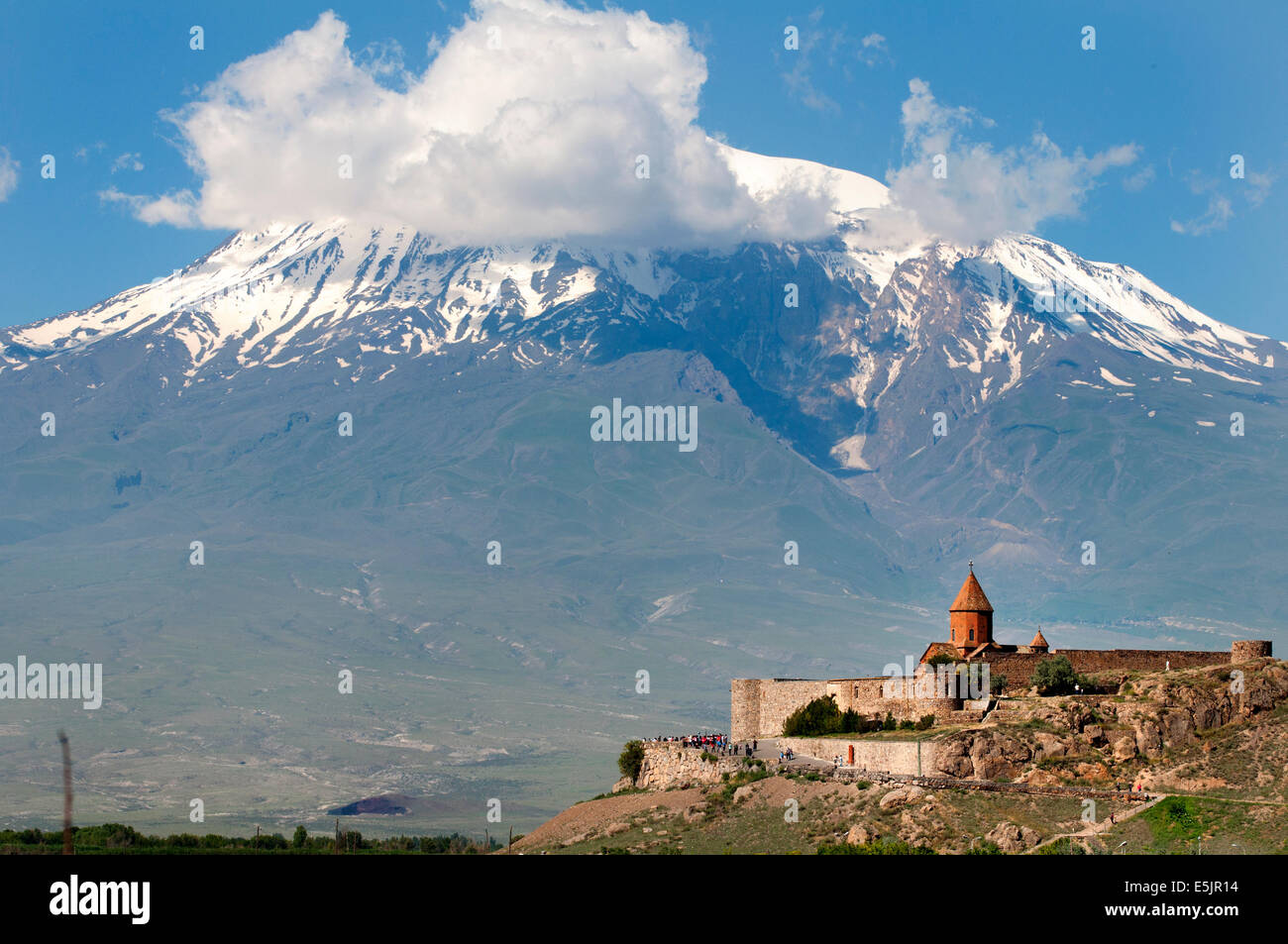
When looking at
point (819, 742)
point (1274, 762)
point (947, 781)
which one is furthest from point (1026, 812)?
point (819, 742)

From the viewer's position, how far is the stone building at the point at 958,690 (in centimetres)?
5788

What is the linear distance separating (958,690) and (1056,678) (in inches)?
128

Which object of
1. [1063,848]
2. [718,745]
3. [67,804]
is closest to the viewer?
[67,804]

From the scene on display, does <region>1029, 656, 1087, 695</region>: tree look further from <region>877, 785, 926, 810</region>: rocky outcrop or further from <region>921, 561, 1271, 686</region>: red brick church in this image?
<region>877, 785, 926, 810</region>: rocky outcrop

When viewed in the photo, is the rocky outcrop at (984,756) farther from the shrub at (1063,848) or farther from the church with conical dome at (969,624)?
the church with conical dome at (969,624)
